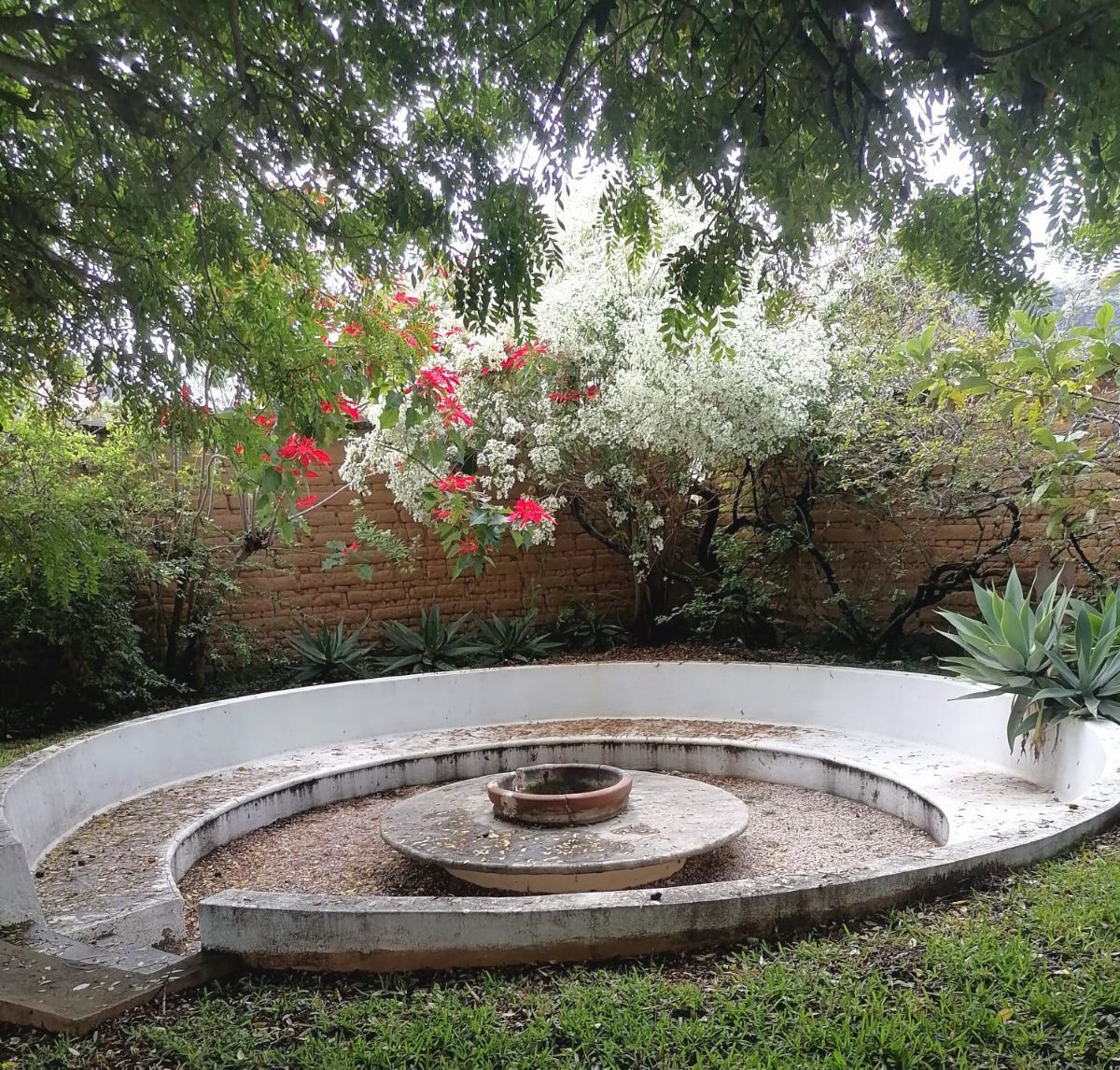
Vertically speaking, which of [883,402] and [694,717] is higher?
[883,402]

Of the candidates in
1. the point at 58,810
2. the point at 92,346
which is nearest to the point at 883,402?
the point at 92,346

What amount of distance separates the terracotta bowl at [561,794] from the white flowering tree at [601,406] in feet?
5.69

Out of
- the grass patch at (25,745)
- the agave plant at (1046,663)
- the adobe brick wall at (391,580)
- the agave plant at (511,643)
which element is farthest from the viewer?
the agave plant at (511,643)

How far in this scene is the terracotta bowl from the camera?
17.1ft

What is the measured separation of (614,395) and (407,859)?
376cm

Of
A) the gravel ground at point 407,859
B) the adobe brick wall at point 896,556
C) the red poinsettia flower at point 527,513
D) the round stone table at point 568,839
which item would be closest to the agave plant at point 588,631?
the adobe brick wall at point 896,556

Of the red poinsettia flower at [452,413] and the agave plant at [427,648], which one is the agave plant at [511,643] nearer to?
the agave plant at [427,648]

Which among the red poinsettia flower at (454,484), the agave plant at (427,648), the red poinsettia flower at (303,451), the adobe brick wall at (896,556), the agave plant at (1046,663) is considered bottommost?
the agave plant at (427,648)

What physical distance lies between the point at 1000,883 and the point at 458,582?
21.8ft

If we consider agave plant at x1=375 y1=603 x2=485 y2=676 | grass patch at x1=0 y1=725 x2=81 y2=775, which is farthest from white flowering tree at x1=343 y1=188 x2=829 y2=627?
grass patch at x1=0 y1=725 x2=81 y2=775

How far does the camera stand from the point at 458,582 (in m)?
9.55

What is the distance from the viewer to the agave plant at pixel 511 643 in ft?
29.3

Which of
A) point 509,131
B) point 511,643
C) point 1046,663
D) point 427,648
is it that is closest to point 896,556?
point 1046,663

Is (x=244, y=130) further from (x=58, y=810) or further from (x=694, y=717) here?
(x=694, y=717)
